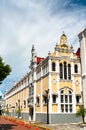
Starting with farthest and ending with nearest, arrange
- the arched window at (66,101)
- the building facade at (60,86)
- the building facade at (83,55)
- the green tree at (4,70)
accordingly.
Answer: the arched window at (66,101) → the building facade at (60,86) → the building facade at (83,55) → the green tree at (4,70)

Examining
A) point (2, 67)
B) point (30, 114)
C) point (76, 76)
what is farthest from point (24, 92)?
point (2, 67)

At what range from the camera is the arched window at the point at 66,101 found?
159 ft

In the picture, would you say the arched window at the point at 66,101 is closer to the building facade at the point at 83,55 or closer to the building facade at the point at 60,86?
the building facade at the point at 60,86

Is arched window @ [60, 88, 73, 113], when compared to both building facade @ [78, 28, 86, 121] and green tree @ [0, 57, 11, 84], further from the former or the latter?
green tree @ [0, 57, 11, 84]

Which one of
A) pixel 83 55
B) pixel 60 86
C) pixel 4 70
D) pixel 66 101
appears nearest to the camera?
pixel 4 70

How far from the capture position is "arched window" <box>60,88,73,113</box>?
48562mm

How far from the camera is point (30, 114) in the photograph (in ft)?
206

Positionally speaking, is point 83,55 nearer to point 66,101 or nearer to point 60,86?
point 60,86

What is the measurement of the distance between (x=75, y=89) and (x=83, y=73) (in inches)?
156

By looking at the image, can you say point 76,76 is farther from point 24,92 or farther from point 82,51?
point 24,92

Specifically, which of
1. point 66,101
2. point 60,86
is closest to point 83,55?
point 60,86

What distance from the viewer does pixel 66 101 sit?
49.0 metres

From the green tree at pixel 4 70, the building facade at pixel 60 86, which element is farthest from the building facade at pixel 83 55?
the green tree at pixel 4 70

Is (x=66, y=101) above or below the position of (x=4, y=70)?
below
